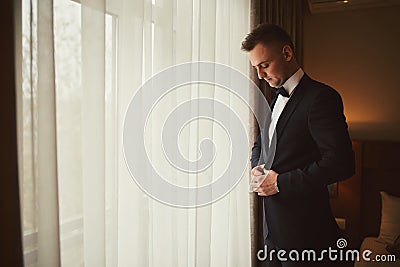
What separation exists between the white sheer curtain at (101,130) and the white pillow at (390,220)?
1063 millimetres

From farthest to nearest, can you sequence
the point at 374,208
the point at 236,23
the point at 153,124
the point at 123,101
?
the point at 374,208, the point at 236,23, the point at 153,124, the point at 123,101

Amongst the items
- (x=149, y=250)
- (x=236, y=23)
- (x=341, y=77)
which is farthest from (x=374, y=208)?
(x=149, y=250)

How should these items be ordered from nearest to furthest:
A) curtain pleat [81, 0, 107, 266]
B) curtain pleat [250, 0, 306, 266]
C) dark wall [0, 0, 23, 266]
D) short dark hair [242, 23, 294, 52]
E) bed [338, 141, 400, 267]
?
dark wall [0, 0, 23, 266], curtain pleat [81, 0, 107, 266], short dark hair [242, 23, 294, 52], curtain pleat [250, 0, 306, 266], bed [338, 141, 400, 267]

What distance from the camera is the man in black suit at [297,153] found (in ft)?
5.39

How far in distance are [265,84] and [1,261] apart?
5.23 feet

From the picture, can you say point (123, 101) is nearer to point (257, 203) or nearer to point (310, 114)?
point (310, 114)

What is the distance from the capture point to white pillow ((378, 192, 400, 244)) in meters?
2.31

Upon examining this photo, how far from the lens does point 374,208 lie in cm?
268

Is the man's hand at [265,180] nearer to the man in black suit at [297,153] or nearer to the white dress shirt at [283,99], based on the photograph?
the man in black suit at [297,153]

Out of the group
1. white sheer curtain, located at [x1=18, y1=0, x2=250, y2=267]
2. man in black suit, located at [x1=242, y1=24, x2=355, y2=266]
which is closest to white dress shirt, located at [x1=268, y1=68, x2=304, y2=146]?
man in black suit, located at [x1=242, y1=24, x2=355, y2=266]

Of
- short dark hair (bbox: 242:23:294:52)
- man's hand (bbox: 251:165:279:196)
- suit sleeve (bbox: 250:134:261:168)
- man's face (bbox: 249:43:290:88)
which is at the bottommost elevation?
man's hand (bbox: 251:165:279:196)

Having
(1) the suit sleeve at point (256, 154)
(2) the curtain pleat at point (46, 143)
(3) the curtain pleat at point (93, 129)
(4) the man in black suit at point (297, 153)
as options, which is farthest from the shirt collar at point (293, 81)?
(2) the curtain pleat at point (46, 143)
